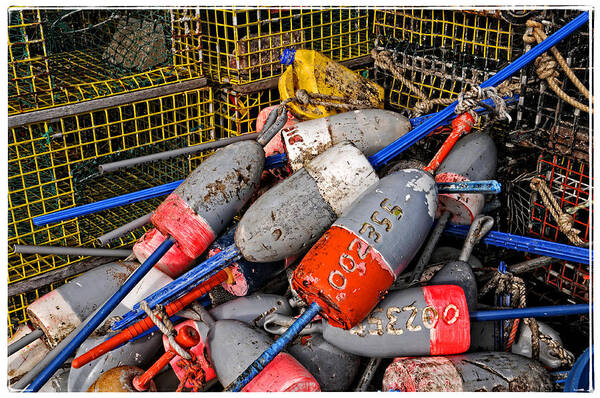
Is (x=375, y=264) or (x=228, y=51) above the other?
(x=228, y=51)

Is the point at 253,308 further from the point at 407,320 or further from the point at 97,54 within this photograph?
the point at 97,54

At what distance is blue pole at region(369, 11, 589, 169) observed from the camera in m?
2.26

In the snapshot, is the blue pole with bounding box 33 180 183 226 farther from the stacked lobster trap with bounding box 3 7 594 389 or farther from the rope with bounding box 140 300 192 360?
the rope with bounding box 140 300 192 360

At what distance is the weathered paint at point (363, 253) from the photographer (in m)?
1.91

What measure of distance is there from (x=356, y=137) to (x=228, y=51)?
838 millimetres

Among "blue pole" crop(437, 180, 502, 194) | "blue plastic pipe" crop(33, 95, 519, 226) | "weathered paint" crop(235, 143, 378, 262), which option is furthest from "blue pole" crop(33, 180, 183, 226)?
"blue pole" crop(437, 180, 502, 194)

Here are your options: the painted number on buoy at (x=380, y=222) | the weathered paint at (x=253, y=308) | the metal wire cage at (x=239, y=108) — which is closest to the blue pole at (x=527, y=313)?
the painted number on buoy at (x=380, y=222)

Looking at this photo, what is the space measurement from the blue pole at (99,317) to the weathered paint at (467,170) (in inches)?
43.2

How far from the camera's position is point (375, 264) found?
6.33 feet

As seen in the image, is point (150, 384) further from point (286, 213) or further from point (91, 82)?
point (91, 82)

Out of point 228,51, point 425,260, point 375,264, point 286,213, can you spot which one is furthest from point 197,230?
point 228,51

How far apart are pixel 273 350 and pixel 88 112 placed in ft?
4.34

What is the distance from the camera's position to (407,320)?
2.00 metres

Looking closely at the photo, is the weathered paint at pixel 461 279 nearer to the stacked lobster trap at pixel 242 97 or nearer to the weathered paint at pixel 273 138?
the stacked lobster trap at pixel 242 97
